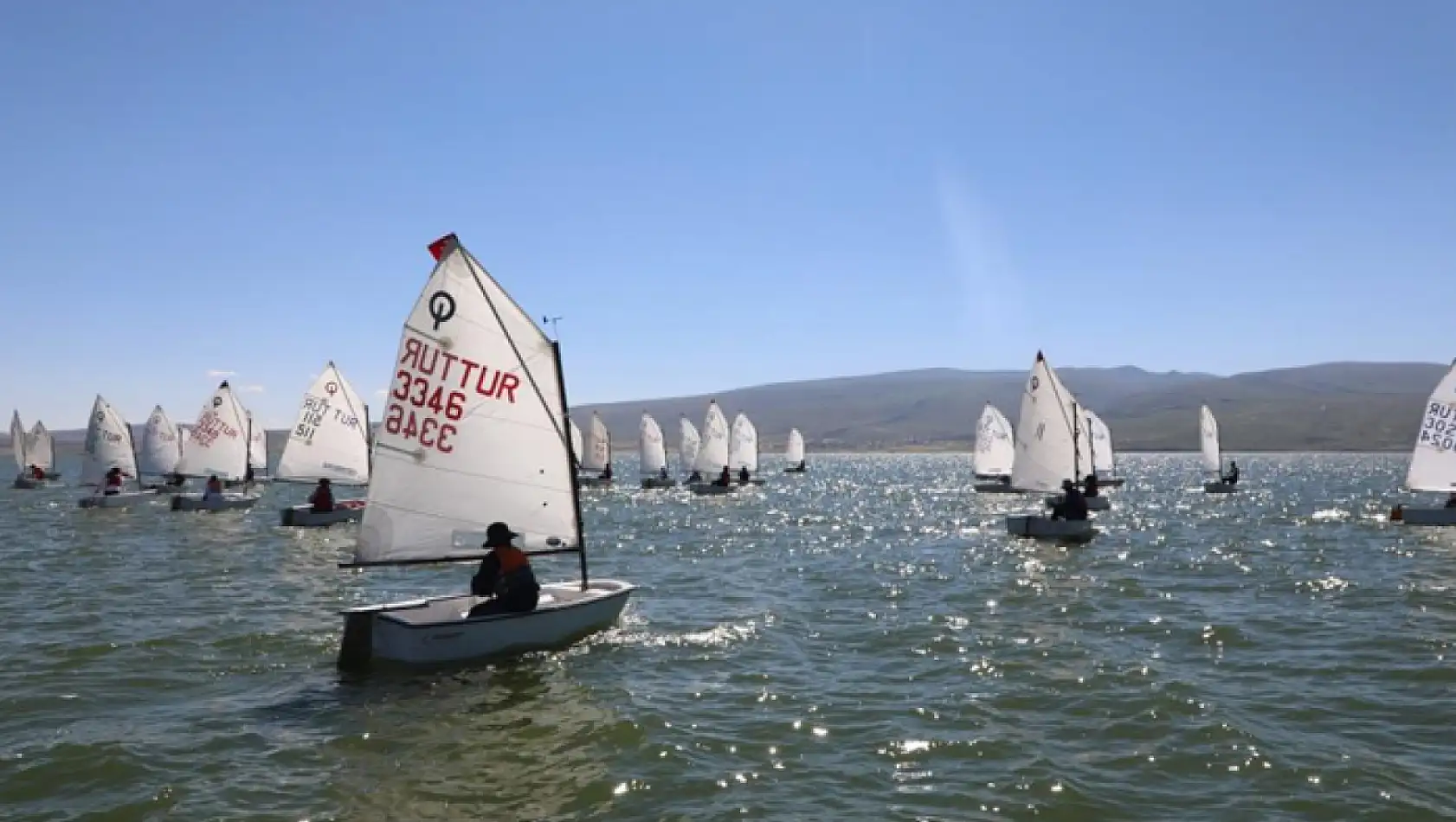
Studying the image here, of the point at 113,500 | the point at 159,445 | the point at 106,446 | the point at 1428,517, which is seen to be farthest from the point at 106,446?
the point at 1428,517

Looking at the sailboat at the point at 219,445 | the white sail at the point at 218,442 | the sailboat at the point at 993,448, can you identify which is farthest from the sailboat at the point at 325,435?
the sailboat at the point at 993,448

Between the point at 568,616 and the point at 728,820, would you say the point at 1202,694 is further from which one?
the point at 568,616

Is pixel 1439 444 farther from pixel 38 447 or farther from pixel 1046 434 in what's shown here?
pixel 38 447

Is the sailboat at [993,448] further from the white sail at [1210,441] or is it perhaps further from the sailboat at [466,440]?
the sailboat at [466,440]

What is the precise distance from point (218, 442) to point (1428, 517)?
5845cm

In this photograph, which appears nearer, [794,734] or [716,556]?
[794,734]

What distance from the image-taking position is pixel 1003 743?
13.1m

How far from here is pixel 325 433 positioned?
149ft

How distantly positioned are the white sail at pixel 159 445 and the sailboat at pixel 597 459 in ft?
99.5

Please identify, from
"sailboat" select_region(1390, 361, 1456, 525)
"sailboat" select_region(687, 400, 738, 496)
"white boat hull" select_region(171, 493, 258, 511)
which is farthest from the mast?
"sailboat" select_region(687, 400, 738, 496)

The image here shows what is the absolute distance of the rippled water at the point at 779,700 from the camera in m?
11.4

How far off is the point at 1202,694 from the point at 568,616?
10875mm

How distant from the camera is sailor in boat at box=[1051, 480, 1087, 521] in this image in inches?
1464

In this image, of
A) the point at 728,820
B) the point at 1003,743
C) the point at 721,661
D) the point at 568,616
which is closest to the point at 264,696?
the point at 568,616
